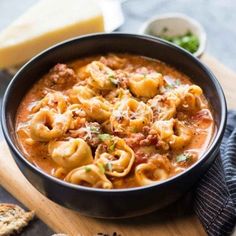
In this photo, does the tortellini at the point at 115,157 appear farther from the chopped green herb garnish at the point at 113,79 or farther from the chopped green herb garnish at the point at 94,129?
the chopped green herb garnish at the point at 113,79

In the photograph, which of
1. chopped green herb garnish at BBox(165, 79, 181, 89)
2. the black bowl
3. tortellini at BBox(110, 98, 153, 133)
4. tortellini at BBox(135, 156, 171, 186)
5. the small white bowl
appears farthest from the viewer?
the small white bowl

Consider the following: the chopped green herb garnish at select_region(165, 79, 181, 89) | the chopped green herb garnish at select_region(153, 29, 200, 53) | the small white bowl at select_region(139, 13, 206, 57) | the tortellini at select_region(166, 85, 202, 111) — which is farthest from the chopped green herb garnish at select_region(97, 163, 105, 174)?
the small white bowl at select_region(139, 13, 206, 57)

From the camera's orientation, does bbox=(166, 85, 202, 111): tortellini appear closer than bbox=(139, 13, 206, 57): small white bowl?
Yes

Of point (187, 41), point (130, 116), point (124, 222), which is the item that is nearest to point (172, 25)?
point (187, 41)

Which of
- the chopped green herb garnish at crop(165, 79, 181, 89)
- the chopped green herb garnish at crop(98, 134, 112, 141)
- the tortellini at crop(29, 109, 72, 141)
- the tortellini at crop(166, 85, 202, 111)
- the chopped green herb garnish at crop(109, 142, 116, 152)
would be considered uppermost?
the tortellini at crop(29, 109, 72, 141)

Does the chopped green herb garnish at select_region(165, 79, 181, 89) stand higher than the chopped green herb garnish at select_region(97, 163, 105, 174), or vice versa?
the chopped green herb garnish at select_region(97, 163, 105, 174)

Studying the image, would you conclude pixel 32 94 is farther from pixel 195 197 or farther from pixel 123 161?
pixel 195 197

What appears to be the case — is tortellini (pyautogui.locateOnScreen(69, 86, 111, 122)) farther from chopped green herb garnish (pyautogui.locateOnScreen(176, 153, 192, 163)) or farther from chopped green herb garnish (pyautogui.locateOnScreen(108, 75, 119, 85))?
chopped green herb garnish (pyautogui.locateOnScreen(176, 153, 192, 163))
